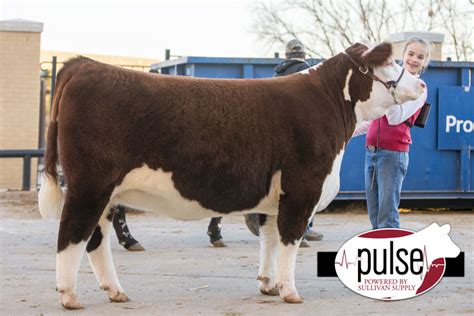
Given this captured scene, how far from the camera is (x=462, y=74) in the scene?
52.0ft

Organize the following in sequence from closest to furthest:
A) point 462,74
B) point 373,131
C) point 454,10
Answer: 1. point 373,131
2. point 462,74
3. point 454,10

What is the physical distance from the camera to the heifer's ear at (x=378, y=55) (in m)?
7.71

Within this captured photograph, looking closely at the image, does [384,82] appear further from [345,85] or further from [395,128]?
[395,128]

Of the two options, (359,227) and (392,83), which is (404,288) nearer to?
(392,83)

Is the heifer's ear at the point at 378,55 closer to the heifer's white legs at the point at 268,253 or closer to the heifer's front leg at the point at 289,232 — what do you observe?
the heifer's front leg at the point at 289,232

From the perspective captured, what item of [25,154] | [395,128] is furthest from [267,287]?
[25,154]

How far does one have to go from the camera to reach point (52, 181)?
729 centimetres

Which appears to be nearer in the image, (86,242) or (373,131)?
(86,242)

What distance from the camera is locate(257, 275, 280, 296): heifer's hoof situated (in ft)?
26.2

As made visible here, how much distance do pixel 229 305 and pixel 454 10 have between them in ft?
77.0

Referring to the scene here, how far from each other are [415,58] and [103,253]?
301cm

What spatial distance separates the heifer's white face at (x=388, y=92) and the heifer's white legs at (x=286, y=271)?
3.95ft

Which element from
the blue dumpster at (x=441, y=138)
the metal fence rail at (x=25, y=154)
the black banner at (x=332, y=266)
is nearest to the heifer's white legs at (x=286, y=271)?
Result: the black banner at (x=332, y=266)

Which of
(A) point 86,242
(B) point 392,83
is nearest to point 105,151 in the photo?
(A) point 86,242
